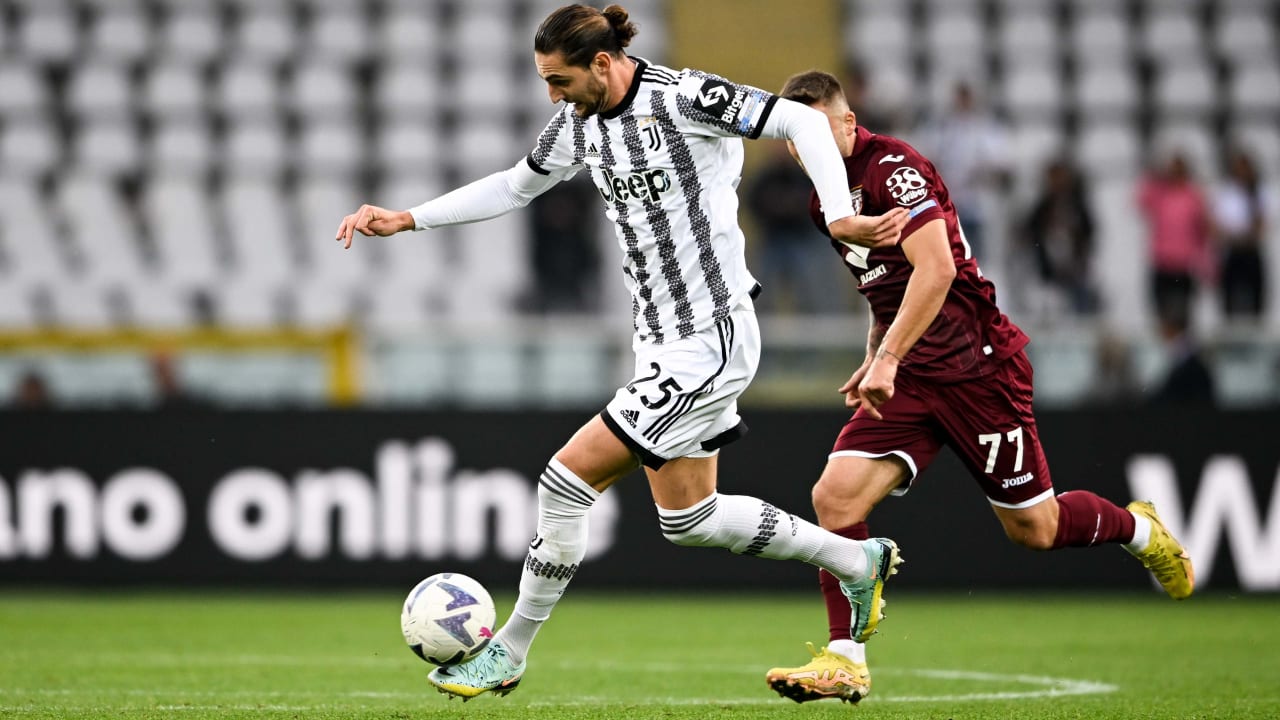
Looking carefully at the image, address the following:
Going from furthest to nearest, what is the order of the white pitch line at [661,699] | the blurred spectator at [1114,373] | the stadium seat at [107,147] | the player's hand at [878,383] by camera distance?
the stadium seat at [107,147]
the blurred spectator at [1114,373]
the white pitch line at [661,699]
the player's hand at [878,383]

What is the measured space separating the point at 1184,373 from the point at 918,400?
5701 millimetres

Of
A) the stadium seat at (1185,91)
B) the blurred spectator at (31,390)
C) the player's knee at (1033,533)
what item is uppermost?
the stadium seat at (1185,91)

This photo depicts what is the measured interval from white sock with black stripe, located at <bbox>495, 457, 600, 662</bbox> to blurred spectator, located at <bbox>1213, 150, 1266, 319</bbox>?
8855mm

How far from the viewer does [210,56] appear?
1634 centimetres

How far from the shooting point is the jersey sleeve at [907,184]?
5.88 metres

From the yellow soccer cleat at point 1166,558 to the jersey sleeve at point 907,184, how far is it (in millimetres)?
1661

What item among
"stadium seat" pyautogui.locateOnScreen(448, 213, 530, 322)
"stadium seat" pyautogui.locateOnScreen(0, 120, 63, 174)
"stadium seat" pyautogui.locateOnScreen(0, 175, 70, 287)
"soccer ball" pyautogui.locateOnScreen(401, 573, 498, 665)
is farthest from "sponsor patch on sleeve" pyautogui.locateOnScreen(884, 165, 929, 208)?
"stadium seat" pyautogui.locateOnScreen(0, 120, 63, 174)

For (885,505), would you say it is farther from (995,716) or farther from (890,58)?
(890,58)

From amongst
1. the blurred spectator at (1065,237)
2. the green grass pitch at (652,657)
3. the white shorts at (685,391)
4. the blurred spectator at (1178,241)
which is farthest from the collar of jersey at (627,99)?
the blurred spectator at (1178,241)

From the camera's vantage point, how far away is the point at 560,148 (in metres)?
5.93

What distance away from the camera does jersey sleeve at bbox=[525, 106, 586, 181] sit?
19.2ft

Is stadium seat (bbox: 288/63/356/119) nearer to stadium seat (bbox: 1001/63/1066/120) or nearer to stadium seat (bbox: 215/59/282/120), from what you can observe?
stadium seat (bbox: 215/59/282/120)

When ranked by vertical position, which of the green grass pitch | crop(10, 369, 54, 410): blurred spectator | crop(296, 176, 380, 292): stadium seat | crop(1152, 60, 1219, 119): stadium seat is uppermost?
crop(1152, 60, 1219, 119): stadium seat

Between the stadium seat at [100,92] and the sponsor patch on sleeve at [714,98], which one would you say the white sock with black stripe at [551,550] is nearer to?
the sponsor patch on sleeve at [714,98]
